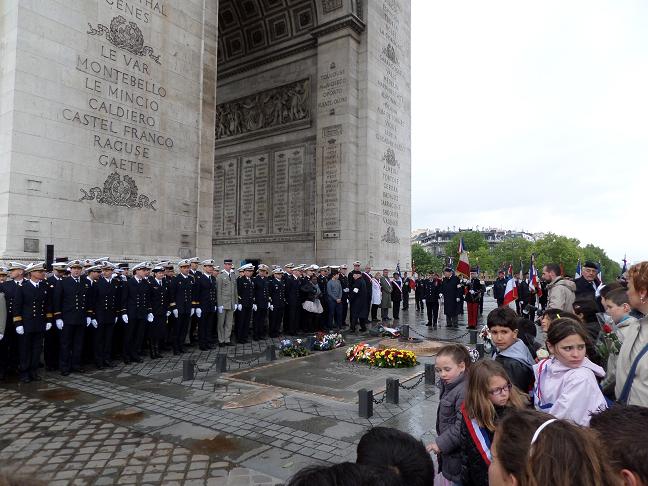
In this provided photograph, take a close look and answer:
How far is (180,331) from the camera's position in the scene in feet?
36.6

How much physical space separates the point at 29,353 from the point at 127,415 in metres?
3.41

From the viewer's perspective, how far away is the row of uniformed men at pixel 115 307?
830 centimetres

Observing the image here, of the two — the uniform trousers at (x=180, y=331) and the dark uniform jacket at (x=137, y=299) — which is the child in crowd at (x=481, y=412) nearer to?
the dark uniform jacket at (x=137, y=299)

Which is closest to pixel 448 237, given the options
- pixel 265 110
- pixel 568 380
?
pixel 265 110

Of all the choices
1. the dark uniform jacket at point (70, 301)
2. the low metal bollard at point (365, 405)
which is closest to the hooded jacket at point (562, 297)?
the low metal bollard at point (365, 405)

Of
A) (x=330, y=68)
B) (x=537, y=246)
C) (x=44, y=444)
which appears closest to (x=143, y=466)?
(x=44, y=444)

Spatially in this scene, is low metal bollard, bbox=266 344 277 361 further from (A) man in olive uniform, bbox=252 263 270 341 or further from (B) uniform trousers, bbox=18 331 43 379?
(B) uniform trousers, bbox=18 331 43 379

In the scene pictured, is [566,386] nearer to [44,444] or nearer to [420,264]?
[44,444]

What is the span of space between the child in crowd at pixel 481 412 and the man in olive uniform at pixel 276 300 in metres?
11.1

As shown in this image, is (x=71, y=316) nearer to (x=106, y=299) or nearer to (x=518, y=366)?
(x=106, y=299)

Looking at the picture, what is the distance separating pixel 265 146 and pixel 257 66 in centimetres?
428

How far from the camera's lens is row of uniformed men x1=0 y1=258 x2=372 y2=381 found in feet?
27.2

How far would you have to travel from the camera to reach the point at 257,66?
22734 millimetres

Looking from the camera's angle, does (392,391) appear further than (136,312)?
No
